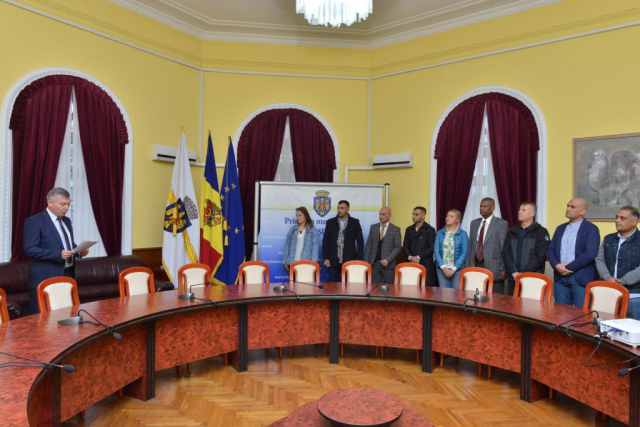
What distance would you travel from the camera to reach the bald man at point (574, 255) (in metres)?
4.22

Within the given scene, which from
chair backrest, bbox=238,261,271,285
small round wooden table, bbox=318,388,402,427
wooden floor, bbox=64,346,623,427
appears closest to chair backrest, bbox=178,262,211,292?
chair backrest, bbox=238,261,271,285

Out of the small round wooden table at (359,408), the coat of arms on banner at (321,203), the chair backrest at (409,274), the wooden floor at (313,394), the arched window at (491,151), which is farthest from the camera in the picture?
the coat of arms on banner at (321,203)

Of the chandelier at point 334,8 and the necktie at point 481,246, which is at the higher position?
the chandelier at point 334,8

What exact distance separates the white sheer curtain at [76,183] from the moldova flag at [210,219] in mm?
1265

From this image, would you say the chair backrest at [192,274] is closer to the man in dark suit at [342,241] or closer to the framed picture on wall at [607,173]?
the man in dark suit at [342,241]

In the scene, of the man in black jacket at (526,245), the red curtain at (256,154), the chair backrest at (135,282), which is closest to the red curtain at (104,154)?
the red curtain at (256,154)

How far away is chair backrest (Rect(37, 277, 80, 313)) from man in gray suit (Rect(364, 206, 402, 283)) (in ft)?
10.6

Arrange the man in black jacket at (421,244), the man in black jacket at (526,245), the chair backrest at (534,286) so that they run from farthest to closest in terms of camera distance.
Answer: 1. the man in black jacket at (421,244)
2. the man in black jacket at (526,245)
3. the chair backrest at (534,286)

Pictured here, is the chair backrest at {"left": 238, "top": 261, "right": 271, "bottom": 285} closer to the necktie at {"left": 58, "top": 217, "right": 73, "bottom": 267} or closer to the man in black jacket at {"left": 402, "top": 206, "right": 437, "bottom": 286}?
the necktie at {"left": 58, "top": 217, "right": 73, "bottom": 267}

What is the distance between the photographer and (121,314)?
3.17 m

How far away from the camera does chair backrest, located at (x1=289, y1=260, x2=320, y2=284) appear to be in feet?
16.1

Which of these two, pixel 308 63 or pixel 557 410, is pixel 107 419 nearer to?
pixel 557 410

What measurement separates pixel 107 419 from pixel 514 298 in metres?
3.24

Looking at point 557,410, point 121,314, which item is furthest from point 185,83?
point 557,410
